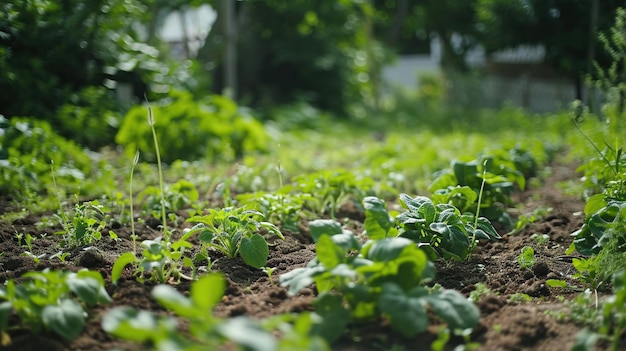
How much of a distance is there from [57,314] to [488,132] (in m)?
6.89

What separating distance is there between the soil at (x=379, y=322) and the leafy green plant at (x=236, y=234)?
69mm

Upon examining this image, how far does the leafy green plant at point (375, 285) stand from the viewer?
1.75 metres

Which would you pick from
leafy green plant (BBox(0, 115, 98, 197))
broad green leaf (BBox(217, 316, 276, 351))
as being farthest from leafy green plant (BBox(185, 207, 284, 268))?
leafy green plant (BBox(0, 115, 98, 197))

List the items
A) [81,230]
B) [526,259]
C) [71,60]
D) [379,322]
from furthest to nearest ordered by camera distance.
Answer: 1. [71,60]
2. [81,230]
3. [526,259]
4. [379,322]

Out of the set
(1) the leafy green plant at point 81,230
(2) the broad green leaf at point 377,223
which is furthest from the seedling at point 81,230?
(2) the broad green leaf at point 377,223

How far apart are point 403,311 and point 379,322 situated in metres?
0.23

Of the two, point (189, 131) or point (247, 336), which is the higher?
point (247, 336)

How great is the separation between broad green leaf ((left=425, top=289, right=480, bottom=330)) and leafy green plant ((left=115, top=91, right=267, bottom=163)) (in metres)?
3.40

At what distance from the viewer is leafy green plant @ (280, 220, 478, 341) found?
68.9 inches

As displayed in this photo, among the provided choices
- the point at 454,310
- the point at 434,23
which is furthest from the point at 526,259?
the point at 434,23

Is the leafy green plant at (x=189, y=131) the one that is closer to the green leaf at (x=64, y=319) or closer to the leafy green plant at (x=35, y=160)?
the leafy green plant at (x=35, y=160)

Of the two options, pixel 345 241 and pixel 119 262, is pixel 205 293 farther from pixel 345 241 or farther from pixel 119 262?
pixel 119 262

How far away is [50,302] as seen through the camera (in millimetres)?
1758

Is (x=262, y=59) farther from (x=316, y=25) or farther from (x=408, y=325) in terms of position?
(x=408, y=325)
